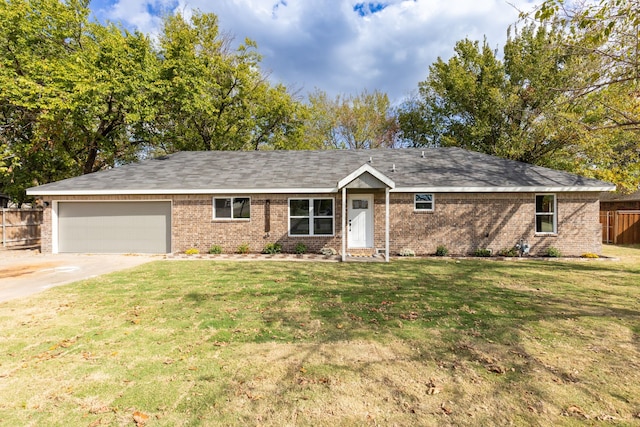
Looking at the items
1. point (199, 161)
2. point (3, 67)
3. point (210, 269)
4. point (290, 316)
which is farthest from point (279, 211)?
point (3, 67)

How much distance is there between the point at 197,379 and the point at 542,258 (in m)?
13.6

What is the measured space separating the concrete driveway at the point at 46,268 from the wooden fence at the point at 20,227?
2.77 m

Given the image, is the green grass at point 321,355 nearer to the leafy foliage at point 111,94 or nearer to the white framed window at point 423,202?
the white framed window at point 423,202

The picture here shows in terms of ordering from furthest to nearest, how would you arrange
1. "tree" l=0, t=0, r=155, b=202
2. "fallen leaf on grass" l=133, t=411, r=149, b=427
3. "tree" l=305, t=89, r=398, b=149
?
"tree" l=305, t=89, r=398, b=149
"tree" l=0, t=0, r=155, b=202
"fallen leaf on grass" l=133, t=411, r=149, b=427

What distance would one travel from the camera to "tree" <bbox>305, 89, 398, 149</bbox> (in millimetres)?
32156

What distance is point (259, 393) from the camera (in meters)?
3.34

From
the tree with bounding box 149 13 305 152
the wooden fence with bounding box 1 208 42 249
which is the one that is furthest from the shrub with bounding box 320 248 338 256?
the wooden fence with bounding box 1 208 42 249

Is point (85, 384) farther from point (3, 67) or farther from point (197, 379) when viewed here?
point (3, 67)

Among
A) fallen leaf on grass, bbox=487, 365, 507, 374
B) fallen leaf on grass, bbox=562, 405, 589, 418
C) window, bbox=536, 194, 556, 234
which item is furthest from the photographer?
window, bbox=536, 194, 556, 234

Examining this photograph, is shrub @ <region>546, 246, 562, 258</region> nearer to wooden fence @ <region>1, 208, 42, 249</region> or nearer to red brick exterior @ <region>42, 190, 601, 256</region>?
red brick exterior @ <region>42, 190, 601, 256</region>

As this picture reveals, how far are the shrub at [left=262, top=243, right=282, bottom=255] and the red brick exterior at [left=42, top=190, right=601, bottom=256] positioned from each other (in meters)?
0.15

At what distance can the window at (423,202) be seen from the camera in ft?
44.4

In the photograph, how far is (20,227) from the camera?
53.7ft

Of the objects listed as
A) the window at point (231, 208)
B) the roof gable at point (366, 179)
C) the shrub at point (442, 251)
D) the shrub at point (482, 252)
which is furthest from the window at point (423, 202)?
the window at point (231, 208)
